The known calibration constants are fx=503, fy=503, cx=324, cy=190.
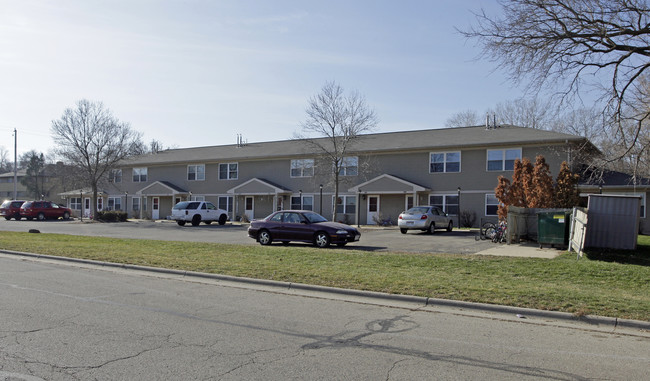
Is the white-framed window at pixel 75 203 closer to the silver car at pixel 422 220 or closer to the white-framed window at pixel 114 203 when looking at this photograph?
the white-framed window at pixel 114 203

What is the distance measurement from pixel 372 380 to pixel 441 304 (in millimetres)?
4321

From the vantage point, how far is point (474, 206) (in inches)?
1217

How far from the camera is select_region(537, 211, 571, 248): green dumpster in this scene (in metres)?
16.9

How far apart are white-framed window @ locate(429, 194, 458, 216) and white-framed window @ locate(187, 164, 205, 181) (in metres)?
21.2

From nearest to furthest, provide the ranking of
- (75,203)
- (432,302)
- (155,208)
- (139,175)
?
(432,302) < (155,208) < (139,175) < (75,203)

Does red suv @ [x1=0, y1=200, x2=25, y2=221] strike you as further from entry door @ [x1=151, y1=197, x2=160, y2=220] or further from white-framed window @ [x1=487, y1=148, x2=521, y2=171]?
white-framed window @ [x1=487, y1=148, x2=521, y2=171]

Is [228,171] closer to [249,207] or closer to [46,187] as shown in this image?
[249,207]

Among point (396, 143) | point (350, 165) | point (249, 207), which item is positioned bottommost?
point (249, 207)

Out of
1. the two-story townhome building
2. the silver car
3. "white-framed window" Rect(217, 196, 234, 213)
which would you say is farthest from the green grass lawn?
"white-framed window" Rect(217, 196, 234, 213)

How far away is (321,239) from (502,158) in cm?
1650

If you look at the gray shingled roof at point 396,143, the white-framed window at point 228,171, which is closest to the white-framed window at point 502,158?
the gray shingled roof at point 396,143

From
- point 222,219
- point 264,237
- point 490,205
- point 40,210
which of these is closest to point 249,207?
point 222,219

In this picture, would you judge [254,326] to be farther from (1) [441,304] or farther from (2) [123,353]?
(1) [441,304]

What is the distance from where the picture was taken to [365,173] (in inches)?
1378
